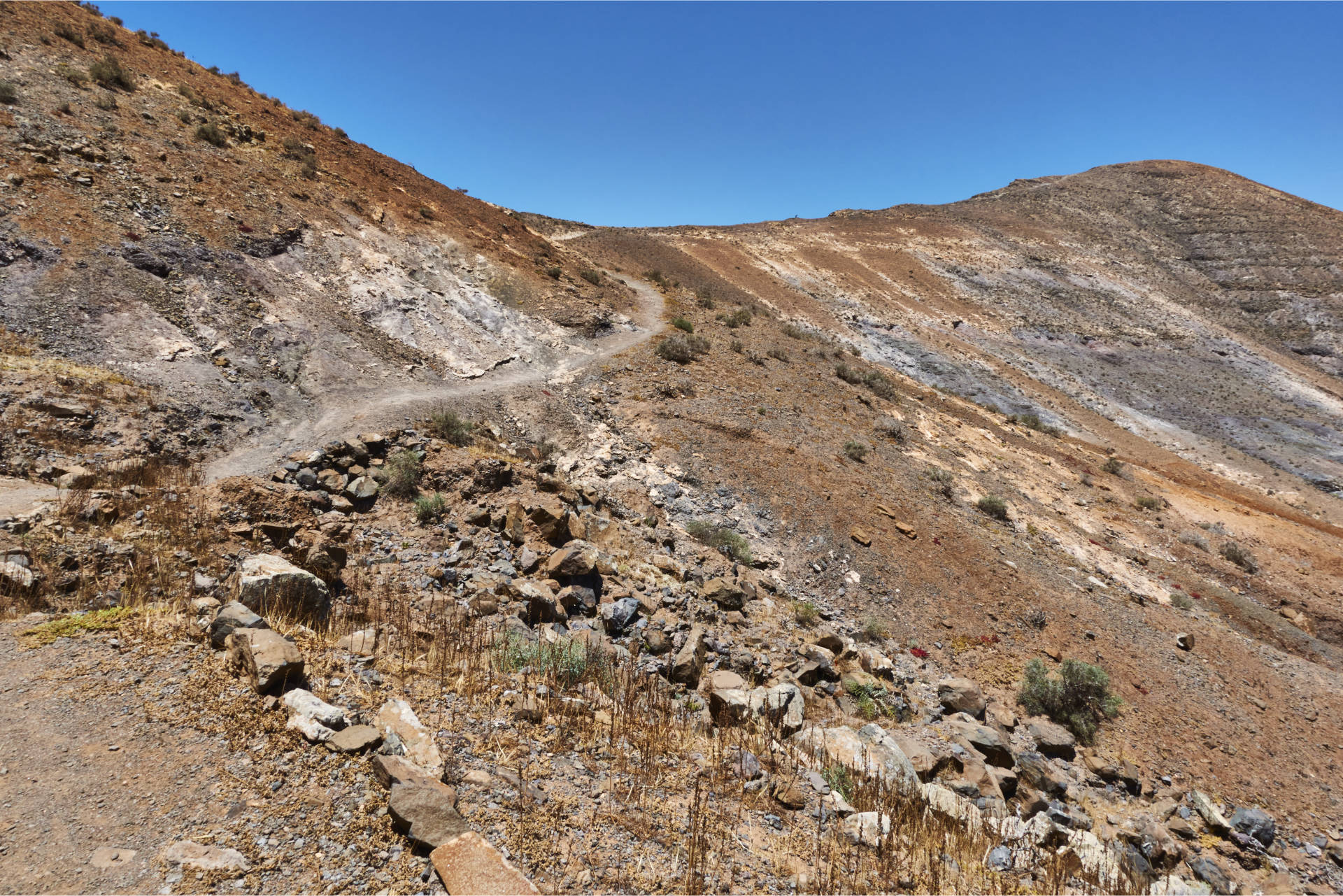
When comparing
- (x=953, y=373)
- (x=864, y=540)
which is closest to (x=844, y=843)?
(x=864, y=540)

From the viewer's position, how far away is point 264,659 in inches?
168

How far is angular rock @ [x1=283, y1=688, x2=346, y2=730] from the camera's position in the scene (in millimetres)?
4070

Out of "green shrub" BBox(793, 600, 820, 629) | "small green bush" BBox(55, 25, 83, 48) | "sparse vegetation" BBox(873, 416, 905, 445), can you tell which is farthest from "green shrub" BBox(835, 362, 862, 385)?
"small green bush" BBox(55, 25, 83, 48)

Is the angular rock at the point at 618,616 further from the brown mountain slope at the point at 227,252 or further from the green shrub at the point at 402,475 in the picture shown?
the brown mountain slope at the point at 227,252

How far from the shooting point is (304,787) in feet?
11.8

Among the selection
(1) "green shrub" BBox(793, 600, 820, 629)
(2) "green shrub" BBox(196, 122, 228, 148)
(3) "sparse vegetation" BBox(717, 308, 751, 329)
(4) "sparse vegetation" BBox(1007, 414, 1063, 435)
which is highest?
(2) "green shrub" BBox(196, 122, 228, 148)

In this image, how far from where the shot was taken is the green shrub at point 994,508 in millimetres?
15836

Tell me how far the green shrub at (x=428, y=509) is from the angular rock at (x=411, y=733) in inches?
192

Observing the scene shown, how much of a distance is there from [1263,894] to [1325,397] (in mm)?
41515

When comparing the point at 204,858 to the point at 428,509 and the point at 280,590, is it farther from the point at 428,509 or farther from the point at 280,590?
the point at 428,509

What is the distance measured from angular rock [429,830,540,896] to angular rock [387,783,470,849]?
72 mm

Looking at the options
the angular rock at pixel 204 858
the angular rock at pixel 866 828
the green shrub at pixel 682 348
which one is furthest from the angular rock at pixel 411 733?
the green shrub at pixel 682 348

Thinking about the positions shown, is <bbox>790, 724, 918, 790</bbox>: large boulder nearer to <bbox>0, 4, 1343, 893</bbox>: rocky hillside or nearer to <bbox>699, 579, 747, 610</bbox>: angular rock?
<bbox>0, 4, 1343, 893</bbox>: rocky hillside

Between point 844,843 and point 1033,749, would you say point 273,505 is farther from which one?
point 1033,749
